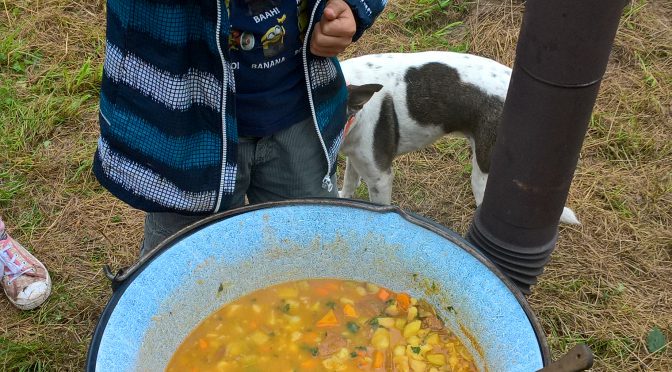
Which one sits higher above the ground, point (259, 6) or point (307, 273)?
point (259, 6)

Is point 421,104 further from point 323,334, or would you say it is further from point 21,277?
point 21,277

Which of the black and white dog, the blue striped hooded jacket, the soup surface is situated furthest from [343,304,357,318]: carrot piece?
the black and white dog

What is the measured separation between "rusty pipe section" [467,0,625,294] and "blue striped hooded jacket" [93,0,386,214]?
57cm

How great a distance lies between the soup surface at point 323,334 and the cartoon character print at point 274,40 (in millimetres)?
588

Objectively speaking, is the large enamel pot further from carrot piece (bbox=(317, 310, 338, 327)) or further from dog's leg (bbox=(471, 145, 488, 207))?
dog's leg (bbox=(471, 145, 488, 207))

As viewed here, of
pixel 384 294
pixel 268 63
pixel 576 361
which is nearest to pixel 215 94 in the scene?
pixel 268 63

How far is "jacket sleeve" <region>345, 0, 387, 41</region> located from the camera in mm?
1798

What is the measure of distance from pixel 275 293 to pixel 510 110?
2.40 feet

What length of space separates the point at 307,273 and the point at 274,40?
23.2 inches

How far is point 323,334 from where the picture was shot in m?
1.69

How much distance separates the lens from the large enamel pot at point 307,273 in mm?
1452

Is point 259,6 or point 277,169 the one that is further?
point 277,169

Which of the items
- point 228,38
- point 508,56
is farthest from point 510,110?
point 508,56

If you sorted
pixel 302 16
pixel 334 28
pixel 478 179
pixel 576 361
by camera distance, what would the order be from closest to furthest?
1. pixel 576 361
2. pixel 334 28
3. pixel 302 16
4. pixel 478 179
